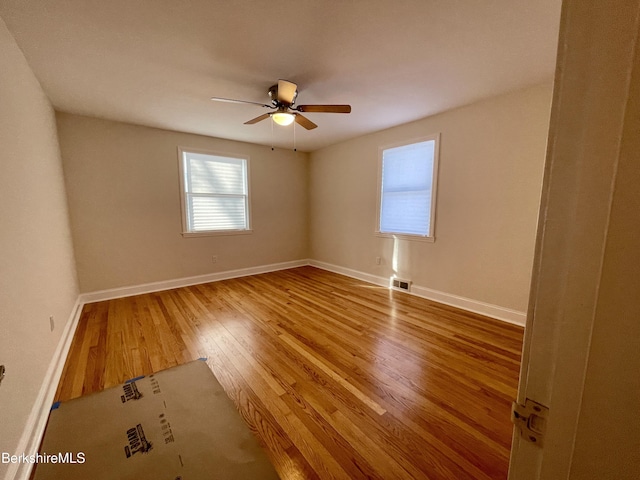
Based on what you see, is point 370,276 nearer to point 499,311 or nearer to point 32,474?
point 499,311

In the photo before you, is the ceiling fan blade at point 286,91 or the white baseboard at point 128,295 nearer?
the white baseboard at point 128,295

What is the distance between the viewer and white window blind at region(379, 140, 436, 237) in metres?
3.45

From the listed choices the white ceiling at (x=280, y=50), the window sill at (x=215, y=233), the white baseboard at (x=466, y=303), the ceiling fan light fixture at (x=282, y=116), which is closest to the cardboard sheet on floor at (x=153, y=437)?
the ceiling fan light fixture at (x=282, y=116)

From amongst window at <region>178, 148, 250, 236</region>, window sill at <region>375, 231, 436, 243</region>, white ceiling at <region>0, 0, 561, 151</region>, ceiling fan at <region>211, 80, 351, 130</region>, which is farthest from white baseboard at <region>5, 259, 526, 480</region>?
ceiling fan at <region>211, 80, 351, 130</region>

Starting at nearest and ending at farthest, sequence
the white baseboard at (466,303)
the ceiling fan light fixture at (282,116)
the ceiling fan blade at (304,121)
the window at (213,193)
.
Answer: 1. the ceiling fan light fixture at (282,116)
2. the ceiling fan blade at (304,121)
3. the white baseboard at (466,303)
4. the window at (213,193)

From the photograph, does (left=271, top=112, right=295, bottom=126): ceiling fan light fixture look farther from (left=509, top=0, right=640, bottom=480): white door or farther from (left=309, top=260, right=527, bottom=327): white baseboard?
(left=309, top=260, right=527, bottom=327): white baseboard

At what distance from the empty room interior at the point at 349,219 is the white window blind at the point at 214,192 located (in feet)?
0.13

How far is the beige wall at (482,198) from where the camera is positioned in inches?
102

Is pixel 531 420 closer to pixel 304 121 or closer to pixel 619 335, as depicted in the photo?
pixel 619 335

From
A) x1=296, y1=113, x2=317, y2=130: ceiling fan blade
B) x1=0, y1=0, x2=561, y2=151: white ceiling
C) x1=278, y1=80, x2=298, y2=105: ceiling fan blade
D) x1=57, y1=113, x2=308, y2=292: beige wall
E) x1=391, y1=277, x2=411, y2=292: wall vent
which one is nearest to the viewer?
x1=0, y1=0, x2=561, y2=151: white ceiling

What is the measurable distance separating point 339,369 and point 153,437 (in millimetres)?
1242

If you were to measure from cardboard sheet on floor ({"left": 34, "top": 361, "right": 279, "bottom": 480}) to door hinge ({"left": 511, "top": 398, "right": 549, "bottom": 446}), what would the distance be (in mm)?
1298

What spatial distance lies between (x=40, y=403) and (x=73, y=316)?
164 centimetres

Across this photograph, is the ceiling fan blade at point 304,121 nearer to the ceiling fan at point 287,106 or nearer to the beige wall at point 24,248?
the ceiling fan at point 287,106
